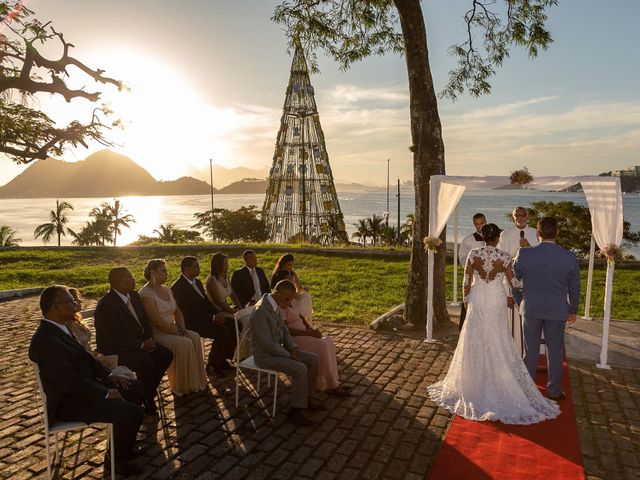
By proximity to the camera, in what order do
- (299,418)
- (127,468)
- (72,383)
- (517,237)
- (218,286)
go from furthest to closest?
1. (517,237)
2. (218,286)
3. (299,418)
4. (127,468)
5. (72,383)

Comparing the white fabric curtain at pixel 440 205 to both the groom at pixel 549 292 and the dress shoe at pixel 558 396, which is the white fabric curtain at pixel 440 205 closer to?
the groom at pixel 549 292

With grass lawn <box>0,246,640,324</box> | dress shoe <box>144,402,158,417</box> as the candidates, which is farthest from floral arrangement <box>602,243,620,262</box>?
dress shoe <box>144,402,158,417</box>

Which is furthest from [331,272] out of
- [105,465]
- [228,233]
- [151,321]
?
[228,233]

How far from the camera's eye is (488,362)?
19.5ft

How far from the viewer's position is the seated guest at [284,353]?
5.52 metres

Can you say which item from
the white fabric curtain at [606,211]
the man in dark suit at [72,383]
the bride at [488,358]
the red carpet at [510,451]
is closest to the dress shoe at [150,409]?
the man in dark suit at [72,383]

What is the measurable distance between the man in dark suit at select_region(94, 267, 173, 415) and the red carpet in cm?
347

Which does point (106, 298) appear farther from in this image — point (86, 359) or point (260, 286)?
point (260, 286)

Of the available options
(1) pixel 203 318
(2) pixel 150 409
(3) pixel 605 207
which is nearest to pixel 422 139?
(3) pixel 605 207

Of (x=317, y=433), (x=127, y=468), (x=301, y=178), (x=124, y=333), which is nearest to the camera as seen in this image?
(x=127, y=468)

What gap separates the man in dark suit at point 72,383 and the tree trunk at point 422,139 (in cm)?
636

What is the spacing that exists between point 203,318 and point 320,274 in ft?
29.3

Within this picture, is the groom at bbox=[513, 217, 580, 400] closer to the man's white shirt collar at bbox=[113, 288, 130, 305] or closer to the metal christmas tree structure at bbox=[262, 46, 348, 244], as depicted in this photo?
the man's white shirt collar at bbox=[113, 288, 130, 305]

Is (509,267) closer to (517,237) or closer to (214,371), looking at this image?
(517,237)
